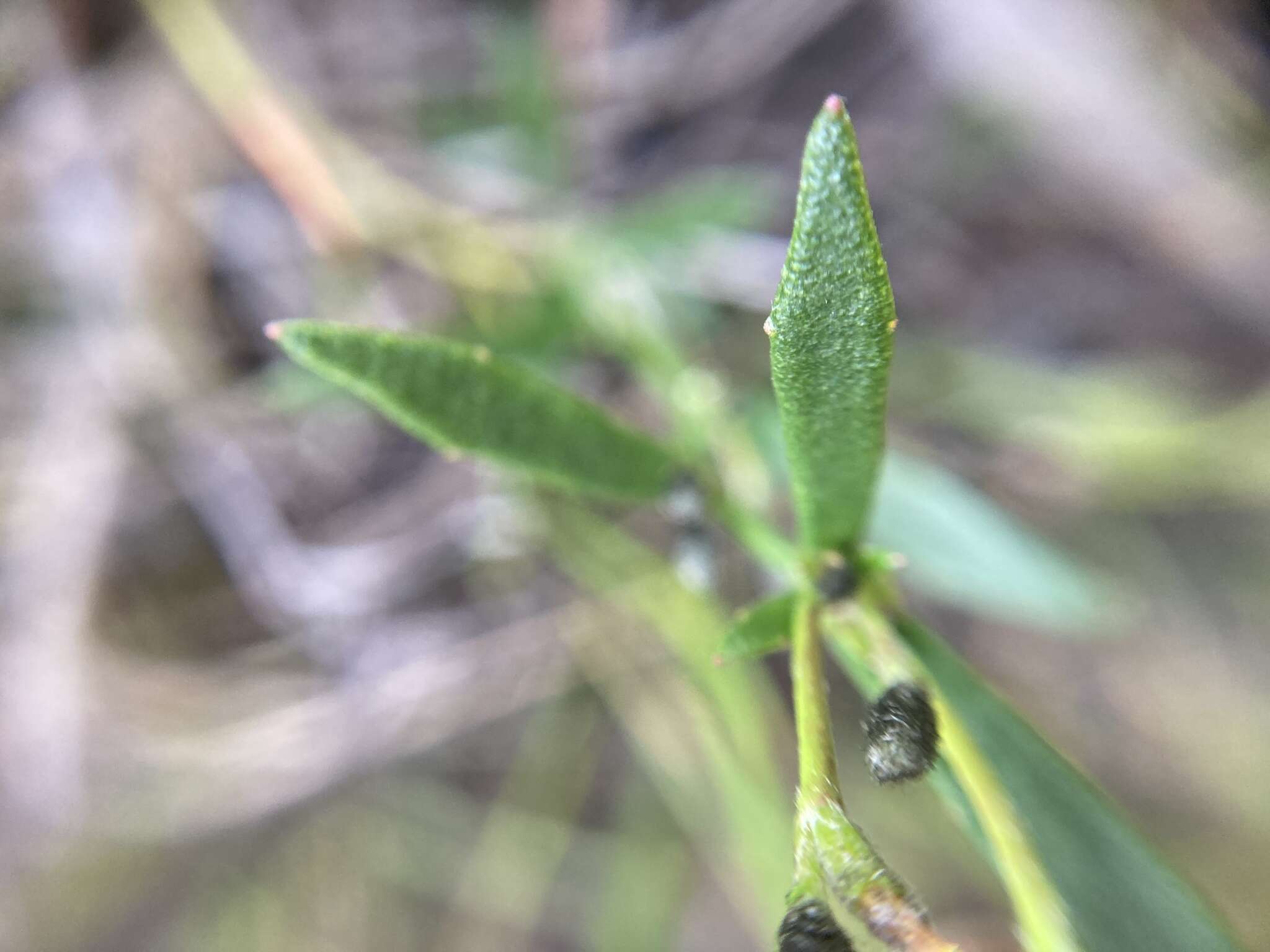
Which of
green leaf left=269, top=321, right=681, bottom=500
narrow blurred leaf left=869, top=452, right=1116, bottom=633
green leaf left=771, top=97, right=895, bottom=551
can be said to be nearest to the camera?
green leaf left=771, top=97, right=895, bottom=551

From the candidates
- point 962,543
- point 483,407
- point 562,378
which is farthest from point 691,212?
point 483,407

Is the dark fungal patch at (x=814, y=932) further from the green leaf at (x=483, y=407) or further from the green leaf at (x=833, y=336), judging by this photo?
the green leaf at (x=483, y=407)

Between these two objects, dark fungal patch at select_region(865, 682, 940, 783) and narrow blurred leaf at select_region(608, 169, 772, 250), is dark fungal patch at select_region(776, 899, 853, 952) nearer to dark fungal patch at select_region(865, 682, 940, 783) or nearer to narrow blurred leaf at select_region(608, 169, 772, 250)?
dark fungal patch at select_region(865, 682, 940, 783)

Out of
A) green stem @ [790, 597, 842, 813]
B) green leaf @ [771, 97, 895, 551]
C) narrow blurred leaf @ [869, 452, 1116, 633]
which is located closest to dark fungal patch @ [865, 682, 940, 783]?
green stem @ [790, 597, 842, 813]

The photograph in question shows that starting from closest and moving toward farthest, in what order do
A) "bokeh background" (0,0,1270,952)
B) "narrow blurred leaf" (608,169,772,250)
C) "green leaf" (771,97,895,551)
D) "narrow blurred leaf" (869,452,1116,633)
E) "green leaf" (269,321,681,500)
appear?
"green leaf" (771,97,895,551), "green leaf" (269,321,681,500), "narrow blurred leaf" (869,452,1116,633), "narrow blurred leaf" (608,169,772,250), "bokeh background" (0,0,1270,952)

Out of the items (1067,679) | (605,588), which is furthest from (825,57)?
(1067,679)

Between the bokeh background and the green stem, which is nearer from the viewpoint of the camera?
the green stem
